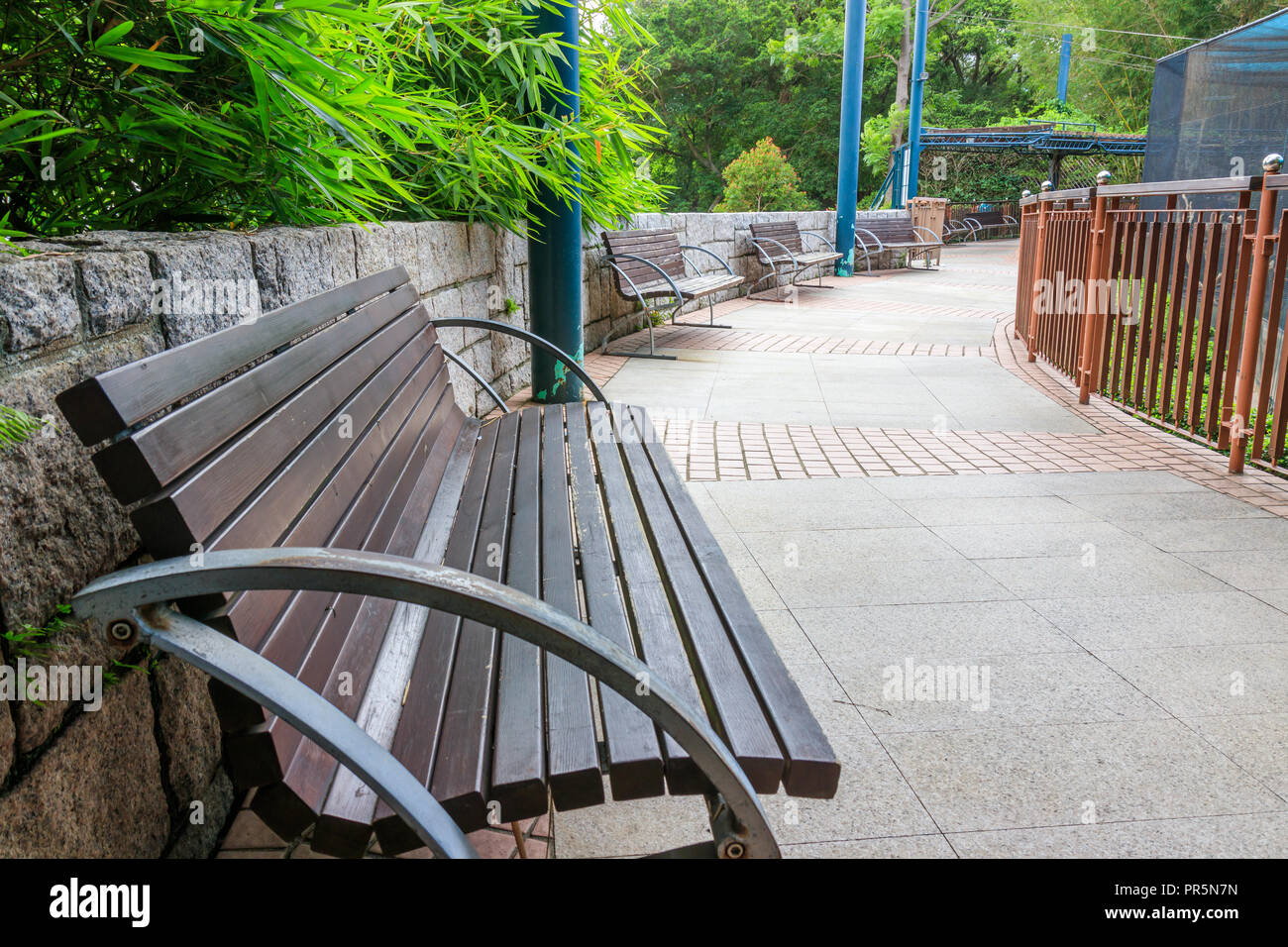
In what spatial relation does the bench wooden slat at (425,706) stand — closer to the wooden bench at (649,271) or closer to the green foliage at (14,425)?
the green foliage at (14,425)

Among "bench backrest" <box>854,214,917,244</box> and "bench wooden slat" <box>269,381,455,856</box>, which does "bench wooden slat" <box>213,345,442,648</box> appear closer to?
"bench wooden slat" <box>269,381,455,856</box>

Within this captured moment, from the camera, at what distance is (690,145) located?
144ft

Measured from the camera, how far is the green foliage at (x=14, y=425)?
1289mm

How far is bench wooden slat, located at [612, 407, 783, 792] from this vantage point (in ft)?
5.02

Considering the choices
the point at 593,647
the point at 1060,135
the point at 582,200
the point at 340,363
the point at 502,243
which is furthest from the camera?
the point at 1060,135

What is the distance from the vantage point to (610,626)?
1.94 meters

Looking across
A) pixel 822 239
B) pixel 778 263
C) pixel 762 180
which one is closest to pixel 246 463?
pixel 778 263

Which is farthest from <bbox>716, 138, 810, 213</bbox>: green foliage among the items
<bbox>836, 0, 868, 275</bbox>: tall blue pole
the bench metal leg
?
the bench metal leg

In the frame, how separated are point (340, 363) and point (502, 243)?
12.6 feet

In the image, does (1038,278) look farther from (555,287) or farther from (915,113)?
(915,113)

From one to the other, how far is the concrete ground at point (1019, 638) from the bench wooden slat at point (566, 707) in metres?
0.52

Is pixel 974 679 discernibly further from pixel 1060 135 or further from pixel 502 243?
pixel 1060 135

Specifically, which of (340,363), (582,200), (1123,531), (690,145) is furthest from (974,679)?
(690,145)

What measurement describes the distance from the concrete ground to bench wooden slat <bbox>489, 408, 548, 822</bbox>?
512 millimetres
